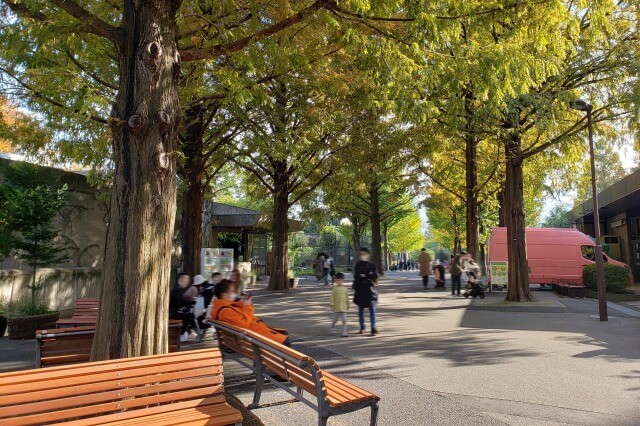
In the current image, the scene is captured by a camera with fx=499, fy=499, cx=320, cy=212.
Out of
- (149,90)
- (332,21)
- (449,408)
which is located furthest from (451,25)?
(449,408)

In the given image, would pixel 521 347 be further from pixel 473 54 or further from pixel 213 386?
pixel 213 386

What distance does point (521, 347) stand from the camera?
8.77 m

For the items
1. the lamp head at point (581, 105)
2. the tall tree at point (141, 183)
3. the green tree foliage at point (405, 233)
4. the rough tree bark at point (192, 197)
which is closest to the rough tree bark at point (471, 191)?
the lamp head at point (581, 105)

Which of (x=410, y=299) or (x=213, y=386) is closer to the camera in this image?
(x=213, y=386)

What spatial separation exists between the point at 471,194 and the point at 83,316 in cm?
1751

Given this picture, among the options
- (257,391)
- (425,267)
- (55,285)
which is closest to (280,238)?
(425,267)

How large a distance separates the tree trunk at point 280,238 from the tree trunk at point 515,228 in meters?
9.84

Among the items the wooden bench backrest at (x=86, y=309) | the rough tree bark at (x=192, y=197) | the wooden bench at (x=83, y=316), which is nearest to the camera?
the wooden bench at (x=83, y=316)

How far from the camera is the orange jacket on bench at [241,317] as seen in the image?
666cm

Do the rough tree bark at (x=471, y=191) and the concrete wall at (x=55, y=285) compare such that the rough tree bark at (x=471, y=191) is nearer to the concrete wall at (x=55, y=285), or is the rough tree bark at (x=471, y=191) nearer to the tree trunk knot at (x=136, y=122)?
the concrete wall at (x=55, y=285)

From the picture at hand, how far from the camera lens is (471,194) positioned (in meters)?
22.3

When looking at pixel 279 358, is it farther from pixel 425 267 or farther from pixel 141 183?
pixel 425 267

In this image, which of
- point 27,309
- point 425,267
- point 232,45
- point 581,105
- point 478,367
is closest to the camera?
point 232,45

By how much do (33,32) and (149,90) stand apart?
2.97 m
